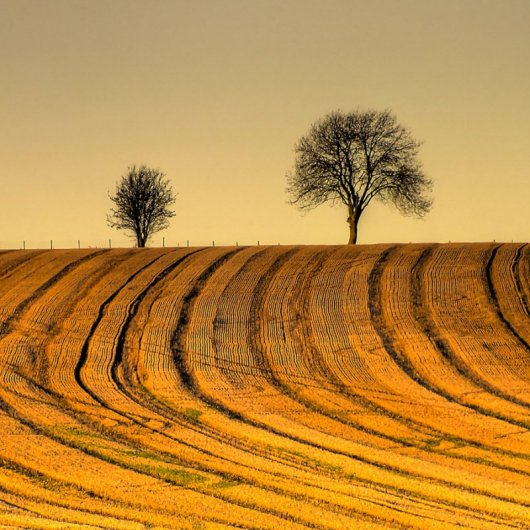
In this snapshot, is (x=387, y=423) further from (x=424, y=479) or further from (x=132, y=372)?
(x=132, y=372)

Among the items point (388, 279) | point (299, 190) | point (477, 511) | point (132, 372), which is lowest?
point (477, 511)

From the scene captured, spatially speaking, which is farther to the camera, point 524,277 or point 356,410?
point 524,277

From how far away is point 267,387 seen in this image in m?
35.8

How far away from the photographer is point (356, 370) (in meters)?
38.3

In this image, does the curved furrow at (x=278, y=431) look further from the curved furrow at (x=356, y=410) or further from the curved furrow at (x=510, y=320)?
the curved furrow at (x=510, y=320)

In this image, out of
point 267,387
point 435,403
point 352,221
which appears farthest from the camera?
point 352,221

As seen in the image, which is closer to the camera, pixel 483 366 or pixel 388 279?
pixel 483 366

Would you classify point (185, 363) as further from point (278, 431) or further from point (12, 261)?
point (12, 261)

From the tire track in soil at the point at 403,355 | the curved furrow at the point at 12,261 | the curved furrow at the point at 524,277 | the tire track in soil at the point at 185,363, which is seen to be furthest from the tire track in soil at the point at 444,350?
the curved furrow at the point at 12,261

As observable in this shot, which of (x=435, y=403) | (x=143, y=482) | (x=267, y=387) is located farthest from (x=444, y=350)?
(x=143, y=482)

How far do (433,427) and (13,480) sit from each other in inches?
484

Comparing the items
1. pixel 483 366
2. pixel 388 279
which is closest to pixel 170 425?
pixel 483 366

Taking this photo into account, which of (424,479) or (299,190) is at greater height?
(299,190)

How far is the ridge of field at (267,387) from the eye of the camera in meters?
20.1
